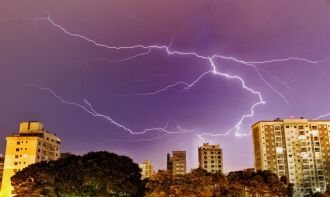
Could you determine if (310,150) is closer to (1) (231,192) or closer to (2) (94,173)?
(1) (231,192)

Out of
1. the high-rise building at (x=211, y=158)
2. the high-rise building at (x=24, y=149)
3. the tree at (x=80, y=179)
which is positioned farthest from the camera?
the high-rise building at (x=211, y=158)

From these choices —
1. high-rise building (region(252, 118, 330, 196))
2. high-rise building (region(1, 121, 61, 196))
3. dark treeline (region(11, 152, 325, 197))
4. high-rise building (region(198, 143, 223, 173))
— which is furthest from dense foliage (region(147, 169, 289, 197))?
high-rise building (region(198, 143, 223, 173))

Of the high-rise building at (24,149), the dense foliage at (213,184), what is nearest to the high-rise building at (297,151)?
the dense foliage at (213,184)

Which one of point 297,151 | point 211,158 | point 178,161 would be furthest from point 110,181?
point 178,161

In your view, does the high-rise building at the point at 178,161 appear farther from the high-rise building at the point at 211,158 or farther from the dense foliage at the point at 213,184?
the dense foliage at the point at 213,184

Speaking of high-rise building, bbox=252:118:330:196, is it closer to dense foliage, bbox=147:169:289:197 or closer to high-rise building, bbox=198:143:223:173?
high-rise building, bbox=198:143:223:173

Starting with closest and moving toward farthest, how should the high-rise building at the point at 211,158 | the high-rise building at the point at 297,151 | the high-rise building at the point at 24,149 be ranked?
the high-rise building at the point at 24,149, the high-rise building at the point at 297,151, the high-rise building at the point at 211,158

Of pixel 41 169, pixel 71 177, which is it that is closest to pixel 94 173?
pixel 71 177
